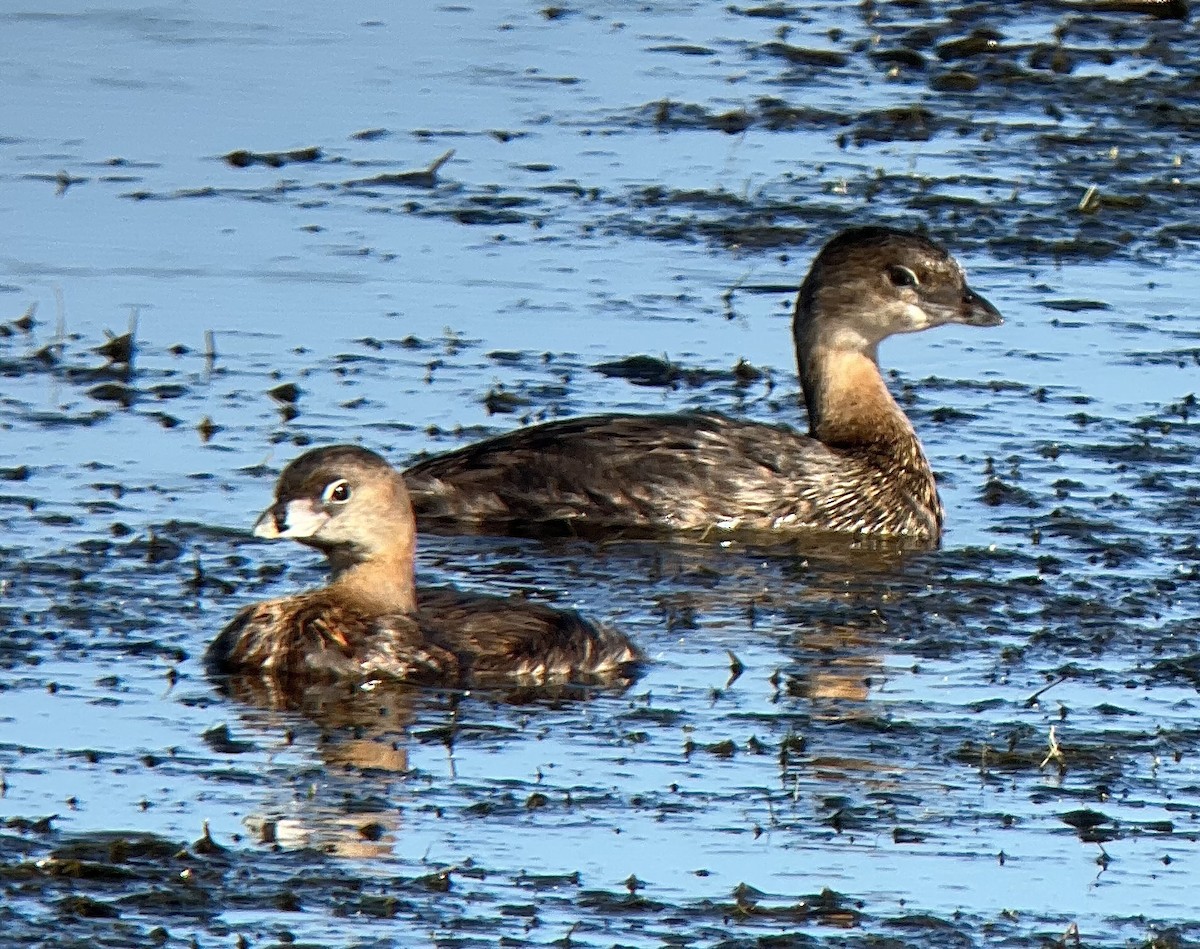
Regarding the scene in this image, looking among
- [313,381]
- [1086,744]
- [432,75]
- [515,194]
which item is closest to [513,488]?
[313,381]

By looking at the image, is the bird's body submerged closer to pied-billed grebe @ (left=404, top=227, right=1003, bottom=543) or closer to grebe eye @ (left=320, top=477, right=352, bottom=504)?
grebe eye @ (left=320, top=477, right=352, bottom=504)

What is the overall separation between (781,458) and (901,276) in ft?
3.48

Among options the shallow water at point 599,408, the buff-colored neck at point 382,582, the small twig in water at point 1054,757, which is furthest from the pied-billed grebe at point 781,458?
the small twig in water at point 1054,757

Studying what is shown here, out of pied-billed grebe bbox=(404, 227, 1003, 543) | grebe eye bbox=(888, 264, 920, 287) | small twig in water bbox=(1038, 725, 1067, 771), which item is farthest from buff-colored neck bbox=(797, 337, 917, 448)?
small twig in water bbox=(1038, 725, 1067, 771)

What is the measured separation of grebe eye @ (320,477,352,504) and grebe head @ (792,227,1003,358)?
3.80 m

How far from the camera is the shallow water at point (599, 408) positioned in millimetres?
9023

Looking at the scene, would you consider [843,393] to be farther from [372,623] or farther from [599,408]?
[372,623]

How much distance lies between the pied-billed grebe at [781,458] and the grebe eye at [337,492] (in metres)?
2.24

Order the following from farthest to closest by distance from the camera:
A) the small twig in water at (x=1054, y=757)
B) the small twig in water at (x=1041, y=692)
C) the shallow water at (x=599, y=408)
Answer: the small twig in water at (x=1041, y=692) < the small twig in water at (x=1054, y=757) < the shallow water at (x=599, y=408)

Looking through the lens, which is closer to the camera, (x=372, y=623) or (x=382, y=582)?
(x=372, y=623)

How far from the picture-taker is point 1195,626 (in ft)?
39.5

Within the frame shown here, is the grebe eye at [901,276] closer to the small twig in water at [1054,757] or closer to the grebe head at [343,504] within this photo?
the grebe head at [343,504]

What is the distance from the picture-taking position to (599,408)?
14.9m

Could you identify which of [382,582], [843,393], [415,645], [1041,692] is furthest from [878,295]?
[415,645]
